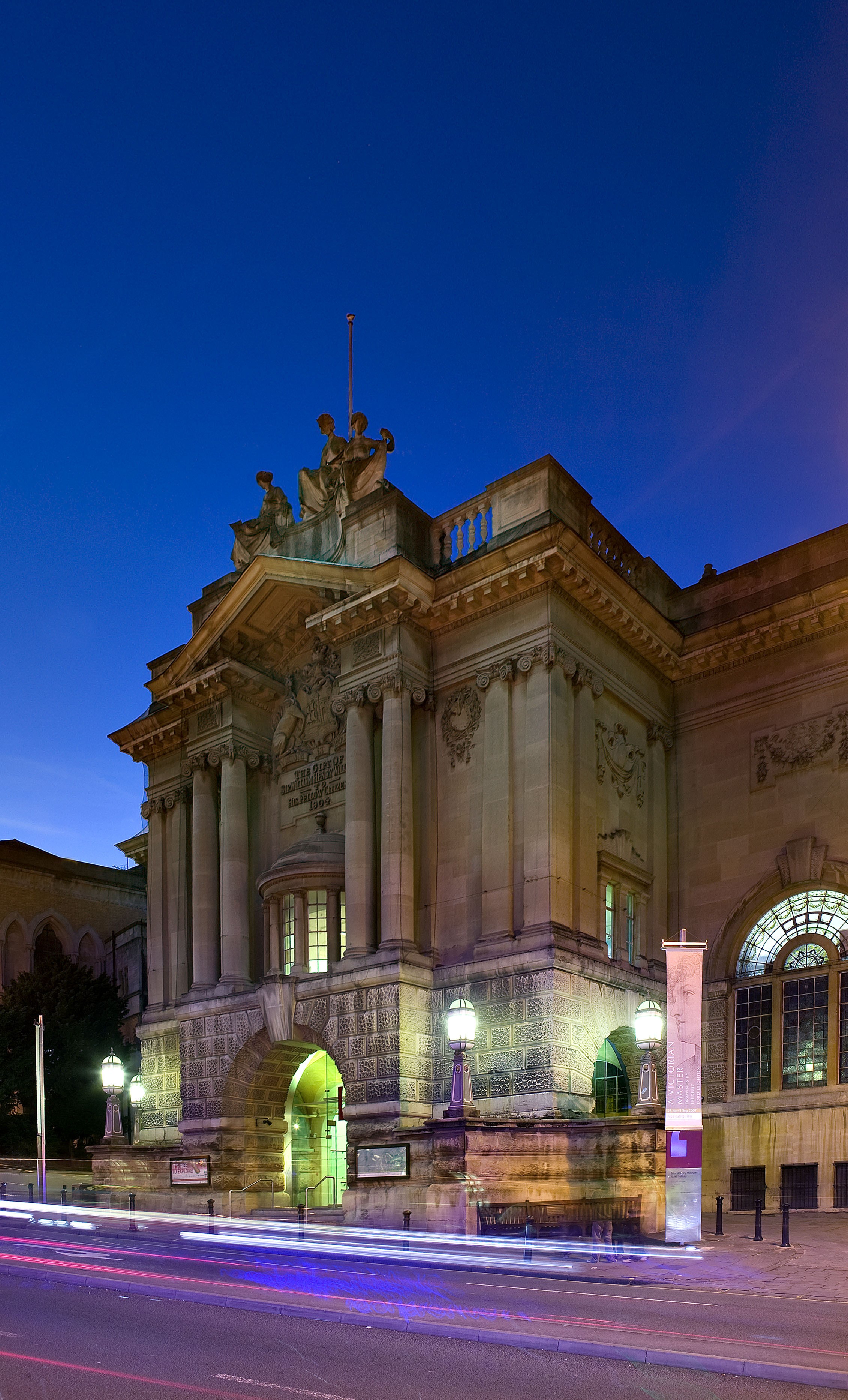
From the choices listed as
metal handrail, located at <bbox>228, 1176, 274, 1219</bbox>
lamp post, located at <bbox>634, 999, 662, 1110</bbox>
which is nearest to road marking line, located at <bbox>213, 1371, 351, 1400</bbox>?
lamp post, located at <bbox>634, 999, 662, 1110</bbox>

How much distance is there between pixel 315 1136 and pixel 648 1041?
14749mm

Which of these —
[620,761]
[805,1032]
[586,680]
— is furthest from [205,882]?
[805,1032]

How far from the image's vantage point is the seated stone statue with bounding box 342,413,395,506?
3772cm

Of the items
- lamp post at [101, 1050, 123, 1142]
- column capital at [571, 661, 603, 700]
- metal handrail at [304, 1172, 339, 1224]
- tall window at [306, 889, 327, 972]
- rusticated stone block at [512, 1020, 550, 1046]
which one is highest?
column capital at [571, 661, 603, 700]

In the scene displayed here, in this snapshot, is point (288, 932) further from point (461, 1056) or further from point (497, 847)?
point (461, 1056)

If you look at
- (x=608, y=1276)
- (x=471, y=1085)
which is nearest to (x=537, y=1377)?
(x=608, y=1276)

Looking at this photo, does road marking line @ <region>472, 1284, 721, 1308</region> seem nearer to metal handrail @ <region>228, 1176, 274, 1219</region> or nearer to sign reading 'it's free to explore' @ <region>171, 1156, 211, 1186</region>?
metal handrail @ <region>228, 1176, 274, 1219</region>

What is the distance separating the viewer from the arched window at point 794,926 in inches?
1276

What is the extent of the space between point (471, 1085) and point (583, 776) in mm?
8064

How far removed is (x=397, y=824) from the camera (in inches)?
1291

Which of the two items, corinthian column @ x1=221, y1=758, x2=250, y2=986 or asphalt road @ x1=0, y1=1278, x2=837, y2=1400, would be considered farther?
corinthian column @ x1=221, y1=758, x2=250, y2=986

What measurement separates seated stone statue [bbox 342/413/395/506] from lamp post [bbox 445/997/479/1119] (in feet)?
53.8

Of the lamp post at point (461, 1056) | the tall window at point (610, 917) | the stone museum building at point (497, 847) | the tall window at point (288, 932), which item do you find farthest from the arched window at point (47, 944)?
the lamp post at point (461, 1056)

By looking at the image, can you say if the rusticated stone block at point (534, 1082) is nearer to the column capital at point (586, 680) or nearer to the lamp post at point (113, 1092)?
the column capital at point (586, 680)
